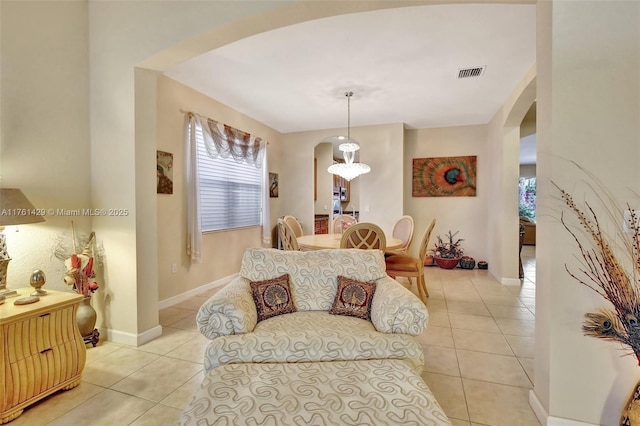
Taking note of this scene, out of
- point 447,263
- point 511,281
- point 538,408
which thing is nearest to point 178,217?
point 538,408

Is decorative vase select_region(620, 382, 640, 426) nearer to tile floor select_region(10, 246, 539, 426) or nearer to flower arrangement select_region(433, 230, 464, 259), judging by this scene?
tile floor select_region(10, 246, 539, 426)

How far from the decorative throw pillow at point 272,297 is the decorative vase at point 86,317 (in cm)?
149

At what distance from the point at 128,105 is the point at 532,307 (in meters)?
4.64

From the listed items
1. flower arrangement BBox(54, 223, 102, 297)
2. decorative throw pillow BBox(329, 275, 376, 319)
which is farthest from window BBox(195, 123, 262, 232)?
decorative throw pillow BBox(329, 275, 376, 319)

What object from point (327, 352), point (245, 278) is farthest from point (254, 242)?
point (327, 352)

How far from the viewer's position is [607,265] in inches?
54.9

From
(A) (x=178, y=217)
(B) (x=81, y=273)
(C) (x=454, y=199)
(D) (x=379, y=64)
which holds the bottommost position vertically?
(B) (x=81, y=273)

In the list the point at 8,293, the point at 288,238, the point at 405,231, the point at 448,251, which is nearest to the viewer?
the point at 8,293

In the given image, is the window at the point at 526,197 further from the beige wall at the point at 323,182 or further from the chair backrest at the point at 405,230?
the chair backrest at the point at 405,230

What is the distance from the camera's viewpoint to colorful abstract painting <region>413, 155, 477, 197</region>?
18.0ft

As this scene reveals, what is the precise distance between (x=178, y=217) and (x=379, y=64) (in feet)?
9.50

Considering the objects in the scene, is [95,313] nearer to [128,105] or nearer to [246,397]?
[128,105]

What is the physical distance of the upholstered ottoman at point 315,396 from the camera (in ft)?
3.50

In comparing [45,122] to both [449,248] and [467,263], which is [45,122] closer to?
[449,248]
